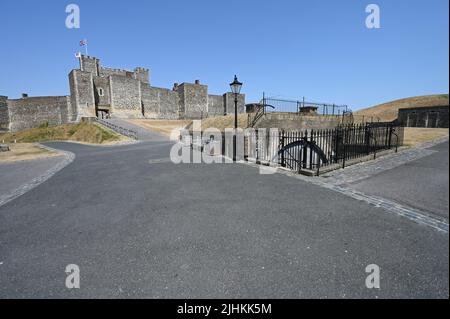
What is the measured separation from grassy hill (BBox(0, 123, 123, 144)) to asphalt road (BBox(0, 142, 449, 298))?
2354 cm

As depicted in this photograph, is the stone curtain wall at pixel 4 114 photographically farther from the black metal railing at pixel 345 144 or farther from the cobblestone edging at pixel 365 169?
the cobblestone edging at pixel 365 169

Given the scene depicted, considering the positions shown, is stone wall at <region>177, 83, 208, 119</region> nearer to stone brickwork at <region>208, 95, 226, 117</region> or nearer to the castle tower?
stone brickwork at <region>208, 95, 226, 117</region>

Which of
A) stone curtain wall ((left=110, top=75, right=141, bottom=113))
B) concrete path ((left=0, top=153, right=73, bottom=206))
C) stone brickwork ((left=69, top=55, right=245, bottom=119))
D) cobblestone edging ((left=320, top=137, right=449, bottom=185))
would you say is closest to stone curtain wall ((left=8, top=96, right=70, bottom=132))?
stone brickwork ((left=69, top=55, right=245, bottom=119))

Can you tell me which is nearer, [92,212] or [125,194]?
[92,212]

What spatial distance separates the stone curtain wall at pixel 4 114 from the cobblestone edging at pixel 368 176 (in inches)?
2213

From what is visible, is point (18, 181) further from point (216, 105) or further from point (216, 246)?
point (216, 105)

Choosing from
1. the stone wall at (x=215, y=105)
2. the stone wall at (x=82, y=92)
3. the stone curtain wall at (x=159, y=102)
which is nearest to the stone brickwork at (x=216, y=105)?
the stone wall at (x=215, y=105)

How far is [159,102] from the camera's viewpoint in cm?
5188

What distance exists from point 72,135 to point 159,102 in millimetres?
22994

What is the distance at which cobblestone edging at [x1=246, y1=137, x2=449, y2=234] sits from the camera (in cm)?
435
